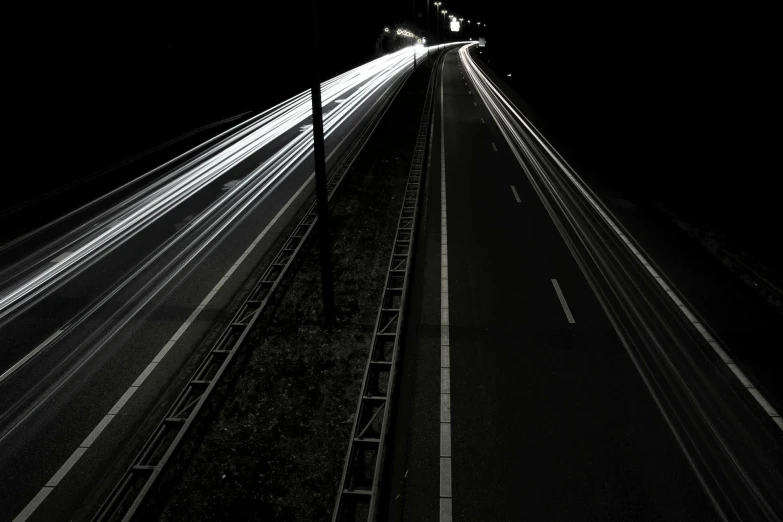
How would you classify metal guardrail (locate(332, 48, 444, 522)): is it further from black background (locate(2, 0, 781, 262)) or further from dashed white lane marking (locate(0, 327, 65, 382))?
dashed white lane marking (locate(0, 327, 65, 382))

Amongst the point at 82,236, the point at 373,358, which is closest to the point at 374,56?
the point at 82,236

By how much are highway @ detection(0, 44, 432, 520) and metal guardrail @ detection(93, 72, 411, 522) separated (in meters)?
0.35

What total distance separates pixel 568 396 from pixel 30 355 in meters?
10.5

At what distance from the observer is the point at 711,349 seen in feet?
30.9

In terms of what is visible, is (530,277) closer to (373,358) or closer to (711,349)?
(711,349)

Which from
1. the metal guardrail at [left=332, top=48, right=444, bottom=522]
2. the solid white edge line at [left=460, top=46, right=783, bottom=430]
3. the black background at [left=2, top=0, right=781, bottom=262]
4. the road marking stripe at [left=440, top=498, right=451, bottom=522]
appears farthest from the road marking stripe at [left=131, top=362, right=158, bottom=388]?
the solid white edge line at [left=460, top=46, right=783, bottom=430]

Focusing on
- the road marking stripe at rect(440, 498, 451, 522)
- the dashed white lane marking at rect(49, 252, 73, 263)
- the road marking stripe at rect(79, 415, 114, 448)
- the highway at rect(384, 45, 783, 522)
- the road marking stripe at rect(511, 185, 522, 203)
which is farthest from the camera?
the road marking stripe at rect(511, 185, 522, 203)

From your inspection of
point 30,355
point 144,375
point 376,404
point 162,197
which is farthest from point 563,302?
point 162,197

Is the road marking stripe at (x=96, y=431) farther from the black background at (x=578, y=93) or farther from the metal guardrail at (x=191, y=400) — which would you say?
the black background at (x=578, y=93)

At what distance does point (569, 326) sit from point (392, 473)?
540 centimetres

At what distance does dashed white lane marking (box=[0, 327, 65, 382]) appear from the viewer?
29.4 ft

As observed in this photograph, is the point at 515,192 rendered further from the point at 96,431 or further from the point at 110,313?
the point at 96,431

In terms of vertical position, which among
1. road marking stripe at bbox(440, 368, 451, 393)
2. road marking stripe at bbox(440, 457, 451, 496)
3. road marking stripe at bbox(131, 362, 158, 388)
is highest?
road marking stripe at bbox(131, 362, 158, 388)

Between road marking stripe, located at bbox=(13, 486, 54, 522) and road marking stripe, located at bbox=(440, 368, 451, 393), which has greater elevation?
road marking stripe, located at bbox=(440, 368, 451, 393)
